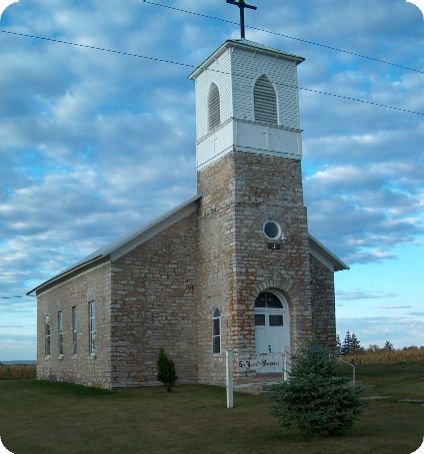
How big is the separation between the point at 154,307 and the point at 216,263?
2.77 meters

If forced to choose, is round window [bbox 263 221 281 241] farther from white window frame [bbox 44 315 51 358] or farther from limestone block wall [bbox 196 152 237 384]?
white window frame [bbox 44 315 51 358]

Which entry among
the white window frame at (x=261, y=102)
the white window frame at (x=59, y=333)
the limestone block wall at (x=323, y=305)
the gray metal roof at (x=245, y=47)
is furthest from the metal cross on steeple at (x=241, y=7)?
the white window frame at (x=59, y=333)

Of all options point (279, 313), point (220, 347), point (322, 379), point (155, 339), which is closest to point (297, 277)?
point (279, 313)

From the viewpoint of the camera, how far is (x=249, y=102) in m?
22.8

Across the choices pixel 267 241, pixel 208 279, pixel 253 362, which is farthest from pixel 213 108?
pixel 253 362

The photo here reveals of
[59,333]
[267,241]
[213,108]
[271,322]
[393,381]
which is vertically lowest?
[393,381]

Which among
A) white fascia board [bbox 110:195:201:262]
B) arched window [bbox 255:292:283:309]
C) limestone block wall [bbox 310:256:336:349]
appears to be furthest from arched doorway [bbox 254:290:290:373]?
white fascia board [bbox 110:195:201:262]

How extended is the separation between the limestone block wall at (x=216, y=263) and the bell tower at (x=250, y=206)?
35 mm

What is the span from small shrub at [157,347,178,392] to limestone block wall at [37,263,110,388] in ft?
6.90

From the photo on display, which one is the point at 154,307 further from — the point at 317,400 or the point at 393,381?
the point at 317,400

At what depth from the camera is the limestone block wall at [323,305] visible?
26.2m

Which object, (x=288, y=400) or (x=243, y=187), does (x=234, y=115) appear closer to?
(x=243, y=187)

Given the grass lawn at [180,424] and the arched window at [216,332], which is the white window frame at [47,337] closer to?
the grass lawn at [180,424]

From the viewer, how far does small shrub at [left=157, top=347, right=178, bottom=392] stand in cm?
2123
